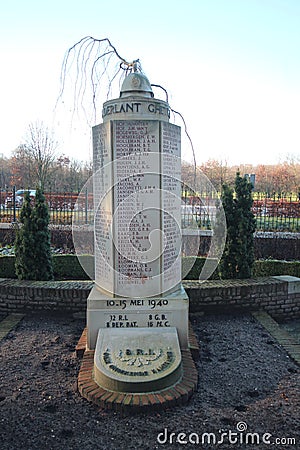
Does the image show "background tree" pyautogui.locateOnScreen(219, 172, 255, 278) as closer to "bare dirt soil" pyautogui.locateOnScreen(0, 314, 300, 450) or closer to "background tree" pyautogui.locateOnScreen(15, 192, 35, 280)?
"bare dirt soil" pyautogui.locateOnScreen(0, 314, 300, 450)

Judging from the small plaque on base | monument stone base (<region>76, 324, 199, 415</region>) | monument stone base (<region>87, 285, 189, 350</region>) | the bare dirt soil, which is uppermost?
monument stone base (<region>87, 285, 189, 350</region>)

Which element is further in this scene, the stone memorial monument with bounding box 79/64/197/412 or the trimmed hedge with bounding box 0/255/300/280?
the trimmed hedge with bounding box 0/255/300/280

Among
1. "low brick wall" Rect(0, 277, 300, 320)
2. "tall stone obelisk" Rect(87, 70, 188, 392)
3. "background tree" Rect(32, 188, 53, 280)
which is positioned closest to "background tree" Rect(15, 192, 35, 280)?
"background tree" Rect(32, 188, 53, 280)

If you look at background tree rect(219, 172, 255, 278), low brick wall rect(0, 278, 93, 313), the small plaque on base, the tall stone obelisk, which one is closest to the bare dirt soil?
the small plaque on base

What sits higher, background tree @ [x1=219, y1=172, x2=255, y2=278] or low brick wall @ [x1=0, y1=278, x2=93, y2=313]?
background tree @ [x1=219, y1=172, x2=255, y2=278]

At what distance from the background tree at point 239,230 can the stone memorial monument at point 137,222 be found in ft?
8.43

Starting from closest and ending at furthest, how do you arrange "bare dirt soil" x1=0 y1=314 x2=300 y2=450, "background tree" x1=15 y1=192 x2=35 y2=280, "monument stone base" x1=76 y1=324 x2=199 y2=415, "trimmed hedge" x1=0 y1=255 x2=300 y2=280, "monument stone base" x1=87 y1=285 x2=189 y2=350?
1. "bare dirt soil" x1=0 y1=314 x2=300 y2=450
2. "monument stone base" x1=76 y1=324 x2=199 y2=415
3. "monument stone base" x1=87 y1=285 x2=189 y2=350
4. "background tree" x1=15 y1=192 x2=35 y2=280
5. "trimmed hedge" x1=0 y1=255 x2=300 y2=280

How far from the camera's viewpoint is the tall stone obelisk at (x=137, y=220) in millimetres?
4859

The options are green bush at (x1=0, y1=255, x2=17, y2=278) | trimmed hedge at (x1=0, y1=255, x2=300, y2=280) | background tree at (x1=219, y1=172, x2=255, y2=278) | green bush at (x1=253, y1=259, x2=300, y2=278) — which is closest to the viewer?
background tree at (x1=219, y1=172, x2=255, y2=278)

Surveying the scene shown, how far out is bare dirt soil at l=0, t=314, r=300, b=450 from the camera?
3.32 m

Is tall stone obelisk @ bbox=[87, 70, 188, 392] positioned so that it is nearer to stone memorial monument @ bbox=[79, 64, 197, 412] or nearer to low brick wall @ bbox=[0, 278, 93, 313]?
stone memorial monument @ bbox=[79, 64, 197, 412]

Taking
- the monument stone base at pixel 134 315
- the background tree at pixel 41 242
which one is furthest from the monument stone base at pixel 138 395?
the background tree at pixel 41 242

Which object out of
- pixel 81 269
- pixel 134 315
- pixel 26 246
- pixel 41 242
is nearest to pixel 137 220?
pixel 134 315

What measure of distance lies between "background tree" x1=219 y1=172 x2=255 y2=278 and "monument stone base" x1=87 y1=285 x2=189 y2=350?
109 inches
